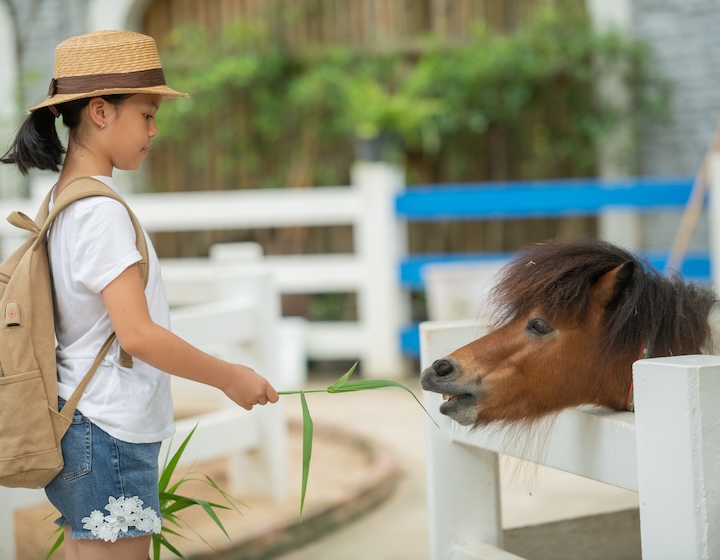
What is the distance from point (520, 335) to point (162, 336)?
0.63m

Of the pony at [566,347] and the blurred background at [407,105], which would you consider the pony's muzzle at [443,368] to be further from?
the blurred background at [407,105]

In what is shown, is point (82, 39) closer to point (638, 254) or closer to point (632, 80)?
point (638, 254)

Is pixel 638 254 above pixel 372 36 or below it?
below

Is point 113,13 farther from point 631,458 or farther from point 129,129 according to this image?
point 631,458

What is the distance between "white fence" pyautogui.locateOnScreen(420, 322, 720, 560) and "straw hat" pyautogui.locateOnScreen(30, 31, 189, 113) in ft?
2.57

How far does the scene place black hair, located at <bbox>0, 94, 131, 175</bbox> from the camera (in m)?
1.82

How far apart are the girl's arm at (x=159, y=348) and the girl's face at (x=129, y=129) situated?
0.24 m

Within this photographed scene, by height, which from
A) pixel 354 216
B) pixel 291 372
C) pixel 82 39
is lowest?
pixel 291 372

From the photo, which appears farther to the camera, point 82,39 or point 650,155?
point 650,155

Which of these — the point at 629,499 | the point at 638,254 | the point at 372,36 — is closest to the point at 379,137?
the point at 372,36

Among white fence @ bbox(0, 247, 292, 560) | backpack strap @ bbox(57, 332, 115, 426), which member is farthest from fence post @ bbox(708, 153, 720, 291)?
backpack strap @ bbox(57, 332, 115, 426)

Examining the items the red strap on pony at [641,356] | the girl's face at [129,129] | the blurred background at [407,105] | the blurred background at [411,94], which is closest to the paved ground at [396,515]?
the red strap on pony at [641,356]

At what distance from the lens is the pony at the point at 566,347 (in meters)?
1.78

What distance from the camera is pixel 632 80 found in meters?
8.14
